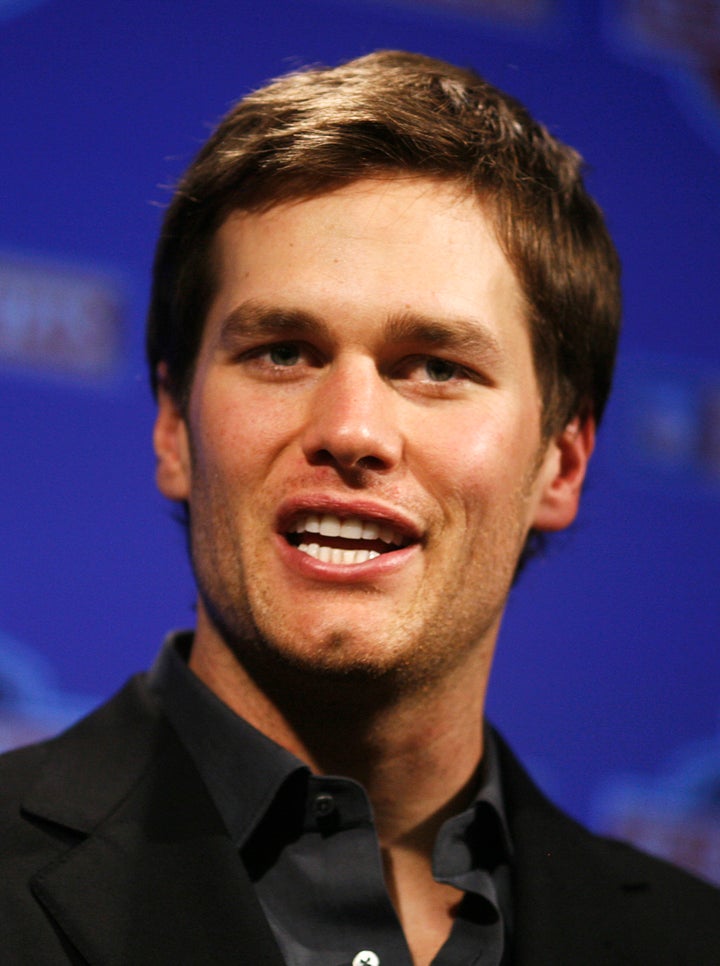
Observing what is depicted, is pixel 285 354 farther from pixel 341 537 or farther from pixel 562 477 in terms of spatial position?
pixel 562 477

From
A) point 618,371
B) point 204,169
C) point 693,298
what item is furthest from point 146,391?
point 693,298

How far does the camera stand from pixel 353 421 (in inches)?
73.1

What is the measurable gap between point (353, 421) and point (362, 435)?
30 mm

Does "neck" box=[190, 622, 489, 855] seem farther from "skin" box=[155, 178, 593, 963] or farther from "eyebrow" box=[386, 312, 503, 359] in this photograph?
"eyebrow" box=[386, 312, 503, 359]

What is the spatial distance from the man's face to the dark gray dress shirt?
168 millimetres

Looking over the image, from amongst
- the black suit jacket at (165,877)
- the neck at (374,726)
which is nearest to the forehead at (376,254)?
the neck at (374,726)

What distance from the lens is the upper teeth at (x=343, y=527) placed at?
1.90 m

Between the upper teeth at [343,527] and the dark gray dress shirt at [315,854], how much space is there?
35 cm

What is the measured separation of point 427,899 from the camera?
1995 mm

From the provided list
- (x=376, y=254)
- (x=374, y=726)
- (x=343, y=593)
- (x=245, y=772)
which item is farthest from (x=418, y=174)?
(x=245, y=772)

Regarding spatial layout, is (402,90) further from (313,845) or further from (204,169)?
(313,845)

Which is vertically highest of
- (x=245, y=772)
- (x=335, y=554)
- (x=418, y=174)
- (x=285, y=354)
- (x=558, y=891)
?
(x=418, y=174)

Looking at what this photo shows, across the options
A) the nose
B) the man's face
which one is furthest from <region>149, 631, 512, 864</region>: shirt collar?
the nose

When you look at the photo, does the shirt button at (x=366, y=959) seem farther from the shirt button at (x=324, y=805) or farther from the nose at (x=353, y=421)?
the nose at (x=353, y=421)
